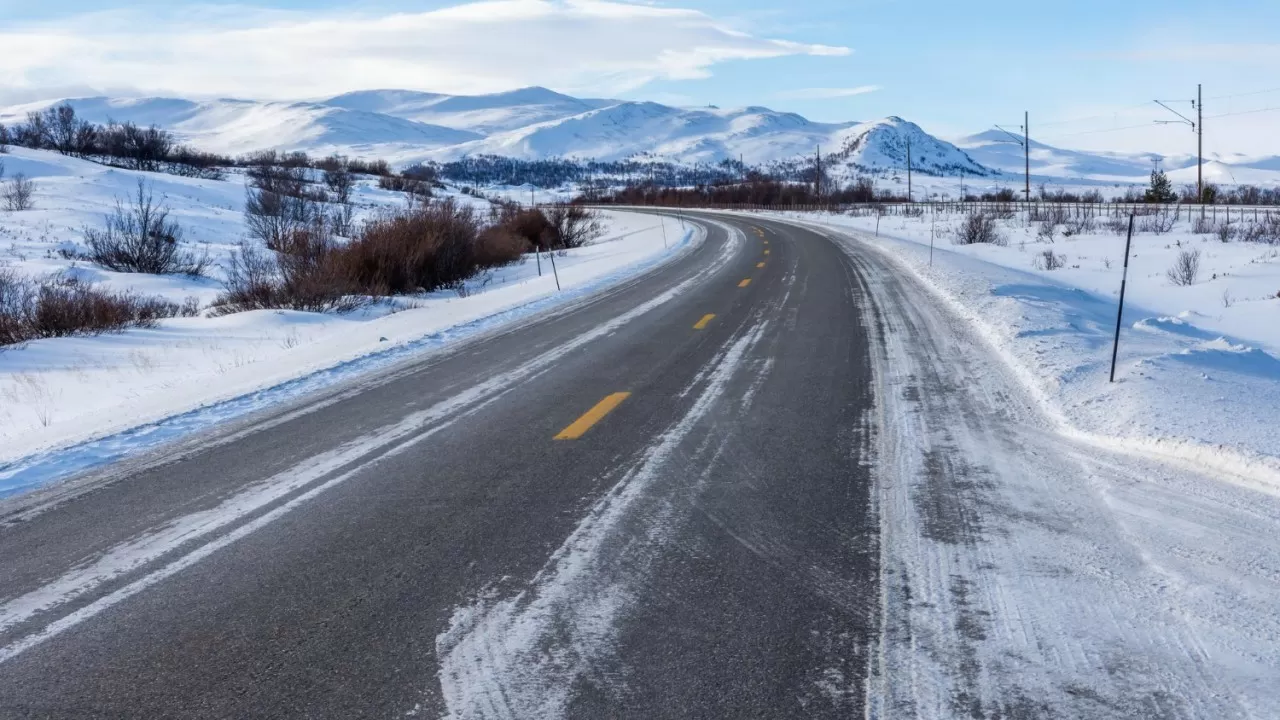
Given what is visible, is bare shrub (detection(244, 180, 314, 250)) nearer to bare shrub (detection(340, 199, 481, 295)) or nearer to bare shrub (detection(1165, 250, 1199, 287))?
bare shrub (detection(340, 199, 481, 295))

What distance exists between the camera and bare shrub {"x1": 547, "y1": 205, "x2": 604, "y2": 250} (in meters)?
42.9

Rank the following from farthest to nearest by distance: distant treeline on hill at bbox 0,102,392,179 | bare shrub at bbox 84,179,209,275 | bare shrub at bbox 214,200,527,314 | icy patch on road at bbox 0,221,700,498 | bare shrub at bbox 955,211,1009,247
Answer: distant treeline on hill at bbox 0,102,392,179, bare shrub at bbox 955,211,1009,247, bare shrub at bbox 84,179,209,275, bare shrub at bbox 214,200,527,314, icy patch on road at bbox 0,221,700,498

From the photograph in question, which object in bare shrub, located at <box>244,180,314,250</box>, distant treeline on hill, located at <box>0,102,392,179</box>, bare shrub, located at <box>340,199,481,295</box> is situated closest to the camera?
bare shrub, located at <box>340,199,481,295</box>

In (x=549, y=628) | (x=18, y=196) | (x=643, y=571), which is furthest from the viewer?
(x=18, y=196)

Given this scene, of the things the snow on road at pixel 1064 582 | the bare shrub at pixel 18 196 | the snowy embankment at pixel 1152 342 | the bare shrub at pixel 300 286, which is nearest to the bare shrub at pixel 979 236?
the snowy embankment at pixel 1152 342

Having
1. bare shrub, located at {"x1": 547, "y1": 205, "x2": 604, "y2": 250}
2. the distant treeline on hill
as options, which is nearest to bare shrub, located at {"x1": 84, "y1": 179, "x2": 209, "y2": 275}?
bare shrub, located at {"x1": 547, "y1": 205, "x2": 604, "y2": 250}

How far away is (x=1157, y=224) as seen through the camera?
103ft

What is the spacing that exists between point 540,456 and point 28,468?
12.0ft

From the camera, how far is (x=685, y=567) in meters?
4.24

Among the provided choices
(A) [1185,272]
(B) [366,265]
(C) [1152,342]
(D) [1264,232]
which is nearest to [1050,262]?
(A) [1185,272]

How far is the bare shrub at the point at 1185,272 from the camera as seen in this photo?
62.1 feet

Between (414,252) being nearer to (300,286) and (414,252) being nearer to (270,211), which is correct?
(300,286)

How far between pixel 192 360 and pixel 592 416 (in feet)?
24.6

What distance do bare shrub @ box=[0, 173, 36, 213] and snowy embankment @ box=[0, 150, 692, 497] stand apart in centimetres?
2536
